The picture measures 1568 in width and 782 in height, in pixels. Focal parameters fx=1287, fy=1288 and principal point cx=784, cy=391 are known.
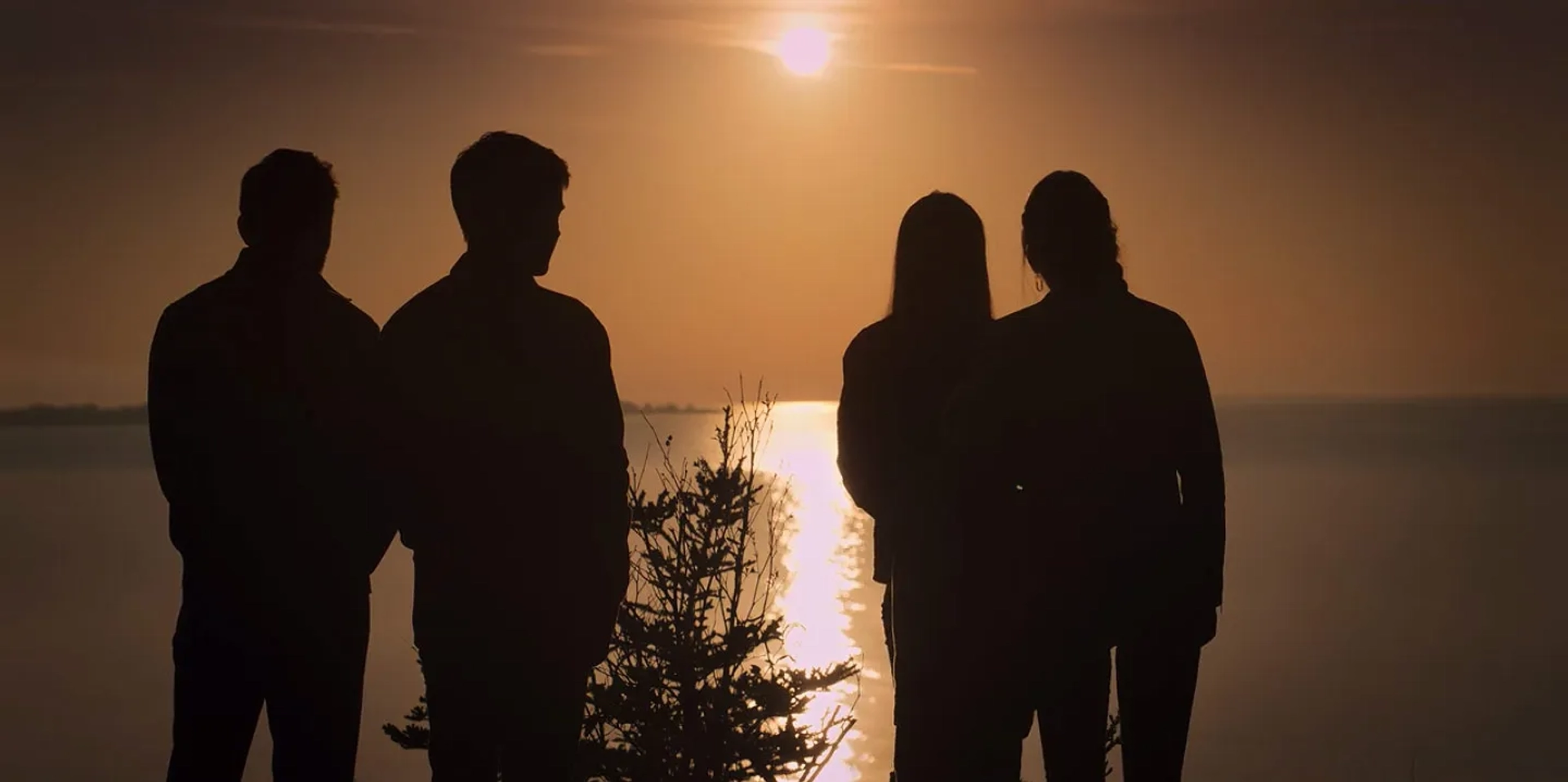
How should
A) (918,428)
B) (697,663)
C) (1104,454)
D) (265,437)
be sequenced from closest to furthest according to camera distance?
1. (265,437)
2. (1104,454)
3. (918,428)
4. (697,663)

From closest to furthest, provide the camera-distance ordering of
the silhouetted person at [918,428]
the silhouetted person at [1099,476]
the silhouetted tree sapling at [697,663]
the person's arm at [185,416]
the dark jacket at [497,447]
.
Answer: the dark jacket at [497,447], the person's arm at [185,416], the silhouetted person at [1099,476], the silhouetted person at [918,428], the silhouetted tree sapling at [697,663]

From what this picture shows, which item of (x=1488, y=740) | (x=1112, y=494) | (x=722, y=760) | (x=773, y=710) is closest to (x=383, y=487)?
(x=1112, y=494)

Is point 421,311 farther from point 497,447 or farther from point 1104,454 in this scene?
point 1104,454

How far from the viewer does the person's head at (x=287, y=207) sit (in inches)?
124

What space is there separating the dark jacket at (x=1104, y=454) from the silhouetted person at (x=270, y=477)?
5.16ft

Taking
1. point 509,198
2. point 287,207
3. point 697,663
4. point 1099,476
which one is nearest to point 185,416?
point 287,207

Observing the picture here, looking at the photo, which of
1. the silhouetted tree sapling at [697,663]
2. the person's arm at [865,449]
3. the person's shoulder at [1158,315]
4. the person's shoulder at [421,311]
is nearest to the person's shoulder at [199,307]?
the person's shoulder at [421,311]

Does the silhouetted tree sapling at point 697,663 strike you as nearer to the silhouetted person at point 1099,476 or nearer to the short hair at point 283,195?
the silhouetted person at point 1099,476

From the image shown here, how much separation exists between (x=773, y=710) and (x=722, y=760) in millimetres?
1563

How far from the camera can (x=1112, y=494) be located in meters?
3.26

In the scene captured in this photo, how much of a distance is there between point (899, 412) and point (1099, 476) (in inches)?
23.6

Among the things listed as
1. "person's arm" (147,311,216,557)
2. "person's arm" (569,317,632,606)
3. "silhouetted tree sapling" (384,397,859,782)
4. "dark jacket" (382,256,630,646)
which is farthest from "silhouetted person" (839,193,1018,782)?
"silhouetted tree sapling" (384,397,859,782)

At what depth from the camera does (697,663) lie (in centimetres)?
1356

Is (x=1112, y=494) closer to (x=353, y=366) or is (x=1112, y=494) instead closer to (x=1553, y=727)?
(x=353, y=366)
